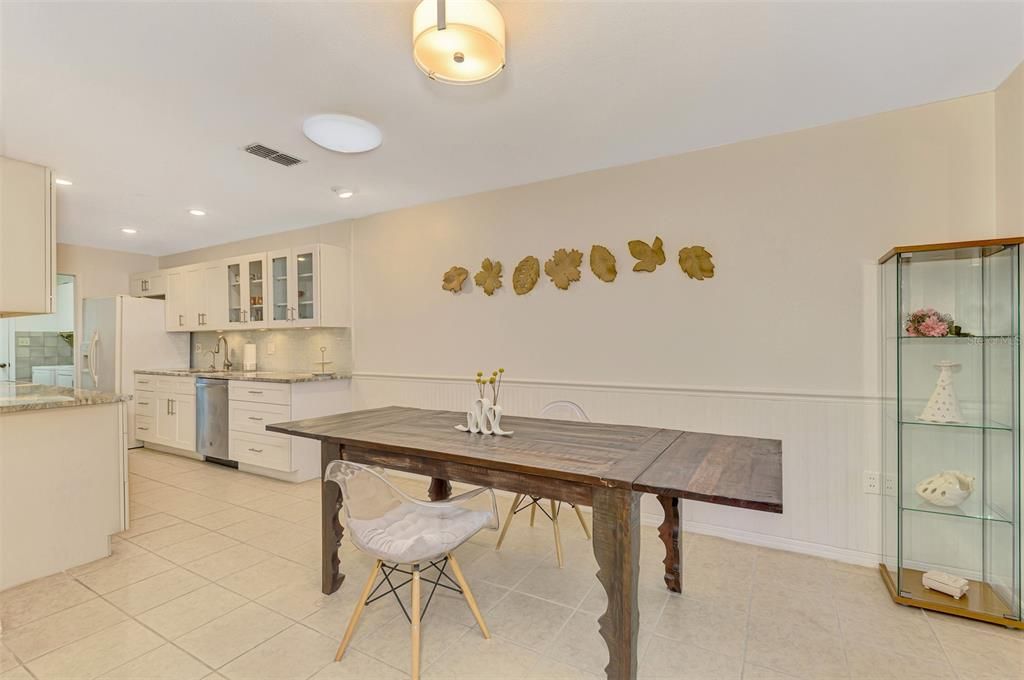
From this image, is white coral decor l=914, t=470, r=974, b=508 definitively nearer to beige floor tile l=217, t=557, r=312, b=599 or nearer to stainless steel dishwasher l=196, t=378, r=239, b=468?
beige floor tile l=217, t=557, r=312, b=599

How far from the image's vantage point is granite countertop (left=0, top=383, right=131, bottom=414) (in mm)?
2339

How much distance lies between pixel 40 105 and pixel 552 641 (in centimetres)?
345

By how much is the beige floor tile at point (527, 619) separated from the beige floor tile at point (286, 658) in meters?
0.67

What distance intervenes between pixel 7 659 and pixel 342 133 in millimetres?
2662

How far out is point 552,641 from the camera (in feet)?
6.23

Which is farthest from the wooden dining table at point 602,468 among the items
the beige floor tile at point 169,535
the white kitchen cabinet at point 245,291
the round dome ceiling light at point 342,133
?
the white kitchen cabinet at point 245,291

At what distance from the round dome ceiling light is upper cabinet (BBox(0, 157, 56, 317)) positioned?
185cm

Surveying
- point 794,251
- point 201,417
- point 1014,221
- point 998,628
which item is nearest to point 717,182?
point 794,251

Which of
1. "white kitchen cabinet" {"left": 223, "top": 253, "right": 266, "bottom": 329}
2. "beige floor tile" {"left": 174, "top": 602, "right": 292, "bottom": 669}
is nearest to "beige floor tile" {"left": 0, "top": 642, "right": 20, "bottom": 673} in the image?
"beige floor tile" {"left": 174, "top": 602, "right": 292, "bottom": 669}

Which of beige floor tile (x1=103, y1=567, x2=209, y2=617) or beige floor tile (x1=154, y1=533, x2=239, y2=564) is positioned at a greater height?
beige floor tile (x1=103, y1=567, x2=209, y2=617)

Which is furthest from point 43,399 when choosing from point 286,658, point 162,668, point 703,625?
point 703,625

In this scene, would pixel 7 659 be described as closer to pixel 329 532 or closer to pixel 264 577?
pixel 264 577

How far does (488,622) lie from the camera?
2.03m

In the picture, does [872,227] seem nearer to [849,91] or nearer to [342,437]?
[849,91]
